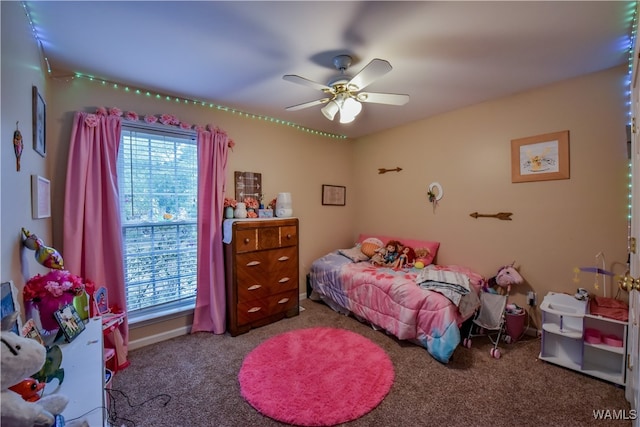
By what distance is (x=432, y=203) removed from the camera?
3391mm

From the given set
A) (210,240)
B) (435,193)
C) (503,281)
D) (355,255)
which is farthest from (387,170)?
(210,240)

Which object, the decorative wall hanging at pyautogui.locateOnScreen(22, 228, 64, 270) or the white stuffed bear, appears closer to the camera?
the white stuffed bear

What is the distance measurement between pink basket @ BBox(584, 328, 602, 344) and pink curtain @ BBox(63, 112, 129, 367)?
12.1 feet

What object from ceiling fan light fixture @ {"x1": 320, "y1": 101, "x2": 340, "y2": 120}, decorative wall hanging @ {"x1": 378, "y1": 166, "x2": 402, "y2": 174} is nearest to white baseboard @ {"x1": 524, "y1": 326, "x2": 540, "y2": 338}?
decorative wall hanging @ {"x1": 378, "y1": 166, "x2": 402, "y2": 174}

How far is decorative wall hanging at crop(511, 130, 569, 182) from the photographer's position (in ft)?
8.05

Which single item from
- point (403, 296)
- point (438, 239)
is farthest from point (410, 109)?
point (403, 296)

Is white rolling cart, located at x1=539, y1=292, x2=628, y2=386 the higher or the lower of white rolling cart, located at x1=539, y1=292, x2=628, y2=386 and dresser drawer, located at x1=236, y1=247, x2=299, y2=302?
the lower

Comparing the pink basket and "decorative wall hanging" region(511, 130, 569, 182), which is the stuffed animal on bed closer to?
the pink basket

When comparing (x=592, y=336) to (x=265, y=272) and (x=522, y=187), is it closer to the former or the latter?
(x=522, y=187)

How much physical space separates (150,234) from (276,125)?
76.5 inches

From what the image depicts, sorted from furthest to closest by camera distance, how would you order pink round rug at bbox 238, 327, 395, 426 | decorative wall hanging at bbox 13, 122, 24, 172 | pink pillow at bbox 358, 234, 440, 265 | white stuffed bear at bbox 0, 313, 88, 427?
pink pillow at bbox 358, 234, 440, 265 → pink round rug at bbox 238, 327, 395, 426 → decorative wall hanging at bbox 13, 122, 24, 172 → white stuffed bear at bbox 0, 313, 88, 427

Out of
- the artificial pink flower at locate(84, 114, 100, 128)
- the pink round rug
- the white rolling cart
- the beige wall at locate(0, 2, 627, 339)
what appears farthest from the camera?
the artificial pink flower at locate(84, 114, 100, 128)

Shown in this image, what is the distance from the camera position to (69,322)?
1.34 metres

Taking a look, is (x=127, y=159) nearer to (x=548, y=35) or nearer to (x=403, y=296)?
(x=403, y=296)
